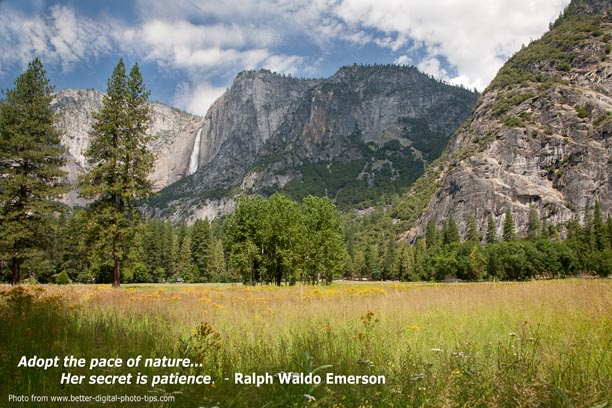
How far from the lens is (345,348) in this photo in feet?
18.2

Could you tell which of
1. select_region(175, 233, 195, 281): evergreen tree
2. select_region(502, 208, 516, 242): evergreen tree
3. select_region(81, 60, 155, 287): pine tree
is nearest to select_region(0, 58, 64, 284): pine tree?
select_region(81, 60, 155, 287): pine tree

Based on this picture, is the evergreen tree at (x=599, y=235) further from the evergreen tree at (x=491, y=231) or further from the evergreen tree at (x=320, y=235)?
the evergreen tree at (x=320, y=235)

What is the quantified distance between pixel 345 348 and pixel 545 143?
139 m

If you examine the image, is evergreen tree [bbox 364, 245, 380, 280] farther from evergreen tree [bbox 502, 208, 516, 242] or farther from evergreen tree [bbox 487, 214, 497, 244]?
evergreen tree [bbox 502, 208, 516, 242]

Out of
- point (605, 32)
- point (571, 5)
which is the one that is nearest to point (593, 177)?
point (605, 32)

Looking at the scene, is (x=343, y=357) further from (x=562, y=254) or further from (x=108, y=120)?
(x=562, y=254)

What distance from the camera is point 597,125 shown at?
370 ft

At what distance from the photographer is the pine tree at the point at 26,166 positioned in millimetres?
Result: 21109

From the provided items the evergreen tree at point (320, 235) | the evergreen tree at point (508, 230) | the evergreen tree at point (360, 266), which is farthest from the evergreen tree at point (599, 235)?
the evergreen tree at point (320, 235)

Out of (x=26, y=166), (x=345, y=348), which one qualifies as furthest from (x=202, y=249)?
(x=345, y=348)

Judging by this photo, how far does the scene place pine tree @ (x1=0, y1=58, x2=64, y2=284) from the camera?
69.3 ft

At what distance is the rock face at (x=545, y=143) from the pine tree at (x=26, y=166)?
115 metres

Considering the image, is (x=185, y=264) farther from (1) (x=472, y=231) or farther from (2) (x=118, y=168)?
(1) (x=472, y=231)

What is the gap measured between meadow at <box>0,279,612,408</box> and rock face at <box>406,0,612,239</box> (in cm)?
11608
